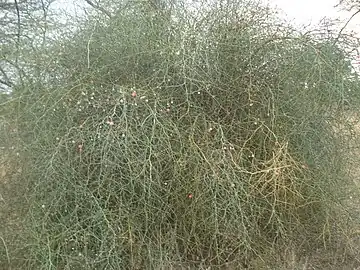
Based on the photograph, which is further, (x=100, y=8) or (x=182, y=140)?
(x=100, y=8)

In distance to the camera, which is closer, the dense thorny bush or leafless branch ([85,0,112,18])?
the dense thorny bush

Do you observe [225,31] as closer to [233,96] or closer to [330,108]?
[233,96]

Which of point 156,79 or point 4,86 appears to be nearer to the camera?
point 156,79

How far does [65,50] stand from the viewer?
392 cm

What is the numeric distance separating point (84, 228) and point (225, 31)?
167 centimetres

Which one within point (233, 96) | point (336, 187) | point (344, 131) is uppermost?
point (233, 96)

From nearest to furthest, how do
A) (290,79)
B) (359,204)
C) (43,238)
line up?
1. (43,238)
2. (290,79)
3. (359,204)

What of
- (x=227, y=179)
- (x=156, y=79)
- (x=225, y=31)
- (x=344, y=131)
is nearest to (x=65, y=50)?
(x=156, y=79)

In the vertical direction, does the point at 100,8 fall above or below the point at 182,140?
above

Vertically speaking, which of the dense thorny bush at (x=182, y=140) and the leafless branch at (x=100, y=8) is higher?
the leafless branch at (x=100, y=8)

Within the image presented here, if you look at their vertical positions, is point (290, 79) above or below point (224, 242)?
above

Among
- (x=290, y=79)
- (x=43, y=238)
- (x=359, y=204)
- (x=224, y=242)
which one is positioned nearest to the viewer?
(x=43, y=238)

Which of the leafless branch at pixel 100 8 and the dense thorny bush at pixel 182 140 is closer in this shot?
the dense thorny bush at pixel 182 140

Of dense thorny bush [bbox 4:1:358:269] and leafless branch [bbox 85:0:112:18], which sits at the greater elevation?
leafless branch [bbox 85:0:112:18]
